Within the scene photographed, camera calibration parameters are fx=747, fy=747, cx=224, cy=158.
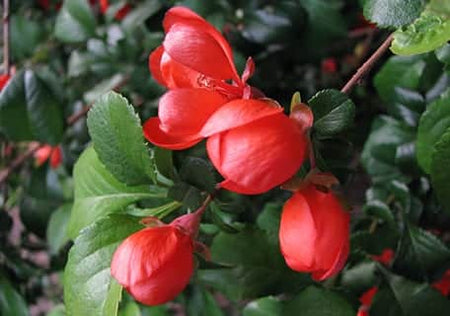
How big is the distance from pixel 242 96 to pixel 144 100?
1.20ft

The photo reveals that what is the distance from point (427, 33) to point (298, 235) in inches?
4.8

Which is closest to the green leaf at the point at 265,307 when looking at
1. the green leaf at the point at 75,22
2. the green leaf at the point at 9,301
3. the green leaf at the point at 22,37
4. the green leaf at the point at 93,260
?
the green leaf at the point at 93,260

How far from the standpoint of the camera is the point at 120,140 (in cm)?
47

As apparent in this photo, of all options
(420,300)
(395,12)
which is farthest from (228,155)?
(420,300)

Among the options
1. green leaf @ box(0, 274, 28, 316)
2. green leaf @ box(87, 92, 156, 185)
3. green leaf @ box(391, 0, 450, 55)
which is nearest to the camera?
green leaf @ box(391, 0, 450, 55)

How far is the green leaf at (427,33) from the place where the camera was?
0.32m

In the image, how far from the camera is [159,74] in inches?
18.5

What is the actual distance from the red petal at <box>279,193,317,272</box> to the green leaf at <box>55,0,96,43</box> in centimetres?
45

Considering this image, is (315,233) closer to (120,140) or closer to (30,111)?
(120,140)

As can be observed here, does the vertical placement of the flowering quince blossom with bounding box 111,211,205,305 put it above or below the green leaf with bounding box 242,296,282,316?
above

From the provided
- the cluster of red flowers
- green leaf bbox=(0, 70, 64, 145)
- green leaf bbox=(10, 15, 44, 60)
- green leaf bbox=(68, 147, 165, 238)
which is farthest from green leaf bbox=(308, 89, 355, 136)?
green leaf bbox=(10, 15, 44, 60)

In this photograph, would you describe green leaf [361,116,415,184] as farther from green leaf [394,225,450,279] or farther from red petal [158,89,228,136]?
red petal [158,89,228,136]

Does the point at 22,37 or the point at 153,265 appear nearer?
the point at 153,265

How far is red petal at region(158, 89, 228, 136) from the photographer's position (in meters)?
0.38
